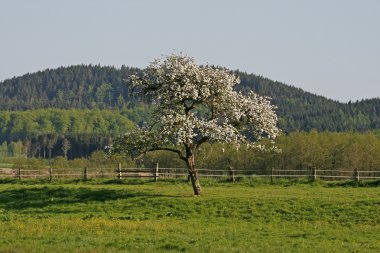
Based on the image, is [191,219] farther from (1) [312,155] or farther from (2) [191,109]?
(1) [312,155]

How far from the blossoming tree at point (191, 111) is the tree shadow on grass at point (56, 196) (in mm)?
2998

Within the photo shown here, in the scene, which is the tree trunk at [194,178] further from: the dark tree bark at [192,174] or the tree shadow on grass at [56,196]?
the tree shadow on grass at [56,196]

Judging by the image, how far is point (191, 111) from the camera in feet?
151

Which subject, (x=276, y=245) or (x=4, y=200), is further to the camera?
(x=4, y=200)

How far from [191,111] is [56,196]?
36.7 feet

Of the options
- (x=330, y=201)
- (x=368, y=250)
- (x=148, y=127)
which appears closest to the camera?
(x=368, y=250)

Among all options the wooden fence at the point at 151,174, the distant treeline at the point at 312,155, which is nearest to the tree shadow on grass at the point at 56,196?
the wooden fence at the point at 151,174

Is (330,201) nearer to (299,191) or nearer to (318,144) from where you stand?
(299,191)

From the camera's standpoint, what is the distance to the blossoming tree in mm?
43531

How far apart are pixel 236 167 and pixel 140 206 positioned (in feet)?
277

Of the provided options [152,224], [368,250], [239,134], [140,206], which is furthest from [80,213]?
[368,250]

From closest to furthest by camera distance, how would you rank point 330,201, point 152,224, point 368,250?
point 368,250 < point 152,224 < point 330,201

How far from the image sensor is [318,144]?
380 feet

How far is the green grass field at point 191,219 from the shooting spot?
1079 inches
